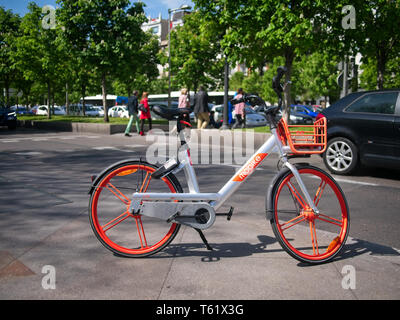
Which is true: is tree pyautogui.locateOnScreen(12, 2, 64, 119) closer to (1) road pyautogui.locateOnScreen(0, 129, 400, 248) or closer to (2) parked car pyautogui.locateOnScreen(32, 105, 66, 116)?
(1) road pyautogui.locateOnScreen(0, 129, 400, 248)

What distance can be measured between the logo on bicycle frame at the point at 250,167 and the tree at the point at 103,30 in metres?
18.4

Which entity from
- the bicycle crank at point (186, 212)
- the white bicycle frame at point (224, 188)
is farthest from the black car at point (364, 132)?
the bicycle crank at point (186, 212)

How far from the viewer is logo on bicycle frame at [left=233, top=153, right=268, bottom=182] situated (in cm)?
336

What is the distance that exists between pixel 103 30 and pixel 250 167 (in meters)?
19.1

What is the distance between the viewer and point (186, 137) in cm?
345

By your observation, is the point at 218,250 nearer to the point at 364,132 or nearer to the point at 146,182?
the point at 146,182

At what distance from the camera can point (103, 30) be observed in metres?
20.7

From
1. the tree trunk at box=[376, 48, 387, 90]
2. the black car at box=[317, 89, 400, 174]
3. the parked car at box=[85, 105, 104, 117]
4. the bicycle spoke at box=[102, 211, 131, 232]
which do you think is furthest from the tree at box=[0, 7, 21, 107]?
the bicycle spoke at box=[102, 211, 131, 232]

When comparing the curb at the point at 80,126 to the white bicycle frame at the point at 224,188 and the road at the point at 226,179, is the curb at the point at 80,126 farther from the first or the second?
the white bicycle frame at the point at 224,188

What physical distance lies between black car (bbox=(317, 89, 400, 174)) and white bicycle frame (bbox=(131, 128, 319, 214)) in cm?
438

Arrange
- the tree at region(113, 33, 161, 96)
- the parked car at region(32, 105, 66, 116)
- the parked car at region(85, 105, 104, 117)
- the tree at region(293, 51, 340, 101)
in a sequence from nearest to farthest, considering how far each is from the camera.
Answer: the tree at region(113, 33, 161, 96), the tree at region(293, 51, 340, 101), the parked car at region(32, 105, 66, 116), the parked car at region(85, 105, 104, 117)

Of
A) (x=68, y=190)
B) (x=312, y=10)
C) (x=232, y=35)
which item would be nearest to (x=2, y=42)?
(x=232, y=35)
